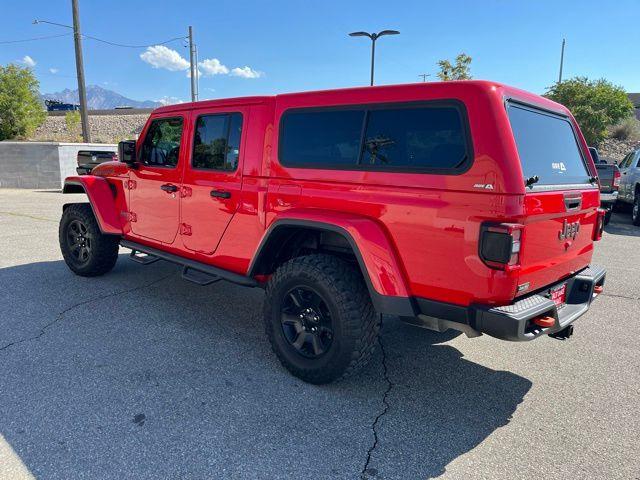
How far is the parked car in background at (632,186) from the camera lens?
1072cm

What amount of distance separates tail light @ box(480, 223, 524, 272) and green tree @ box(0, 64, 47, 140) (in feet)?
98.0

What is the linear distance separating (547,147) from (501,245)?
1.10 metres

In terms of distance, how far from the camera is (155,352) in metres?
3.52

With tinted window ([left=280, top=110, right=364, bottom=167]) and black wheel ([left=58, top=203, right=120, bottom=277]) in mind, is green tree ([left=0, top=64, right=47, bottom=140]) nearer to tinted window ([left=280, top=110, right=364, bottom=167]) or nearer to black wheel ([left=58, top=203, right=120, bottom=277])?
black wheel ([left=58, top=203, right=120, bottom=277])

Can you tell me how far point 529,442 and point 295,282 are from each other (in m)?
1.67

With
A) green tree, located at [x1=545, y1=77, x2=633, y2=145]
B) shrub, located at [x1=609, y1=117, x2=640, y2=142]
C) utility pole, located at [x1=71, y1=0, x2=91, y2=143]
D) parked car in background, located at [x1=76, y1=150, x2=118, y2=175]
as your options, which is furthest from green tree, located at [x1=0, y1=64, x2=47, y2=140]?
shrub, located at [x1=609, y1=117, x2=640, y2=142]

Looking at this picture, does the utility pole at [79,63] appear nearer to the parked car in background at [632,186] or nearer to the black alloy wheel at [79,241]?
the black alloy wheel at [79,241]

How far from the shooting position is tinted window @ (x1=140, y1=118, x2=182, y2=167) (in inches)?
167

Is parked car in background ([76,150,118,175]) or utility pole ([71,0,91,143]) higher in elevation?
utility pole ([71,0,91,143])

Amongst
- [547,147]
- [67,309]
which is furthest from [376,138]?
[67,309]

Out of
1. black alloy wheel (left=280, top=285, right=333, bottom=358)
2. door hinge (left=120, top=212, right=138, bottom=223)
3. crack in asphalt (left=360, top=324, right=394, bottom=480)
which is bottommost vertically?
crack in asphalt (left=360, top=324, right=394, bottom=480)

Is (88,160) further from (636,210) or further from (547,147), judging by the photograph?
(636,210)

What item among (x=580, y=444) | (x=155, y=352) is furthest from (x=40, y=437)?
(x=580, y=444)

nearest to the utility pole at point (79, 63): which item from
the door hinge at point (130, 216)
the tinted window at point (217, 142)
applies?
the door hinge at point (130, 216)
